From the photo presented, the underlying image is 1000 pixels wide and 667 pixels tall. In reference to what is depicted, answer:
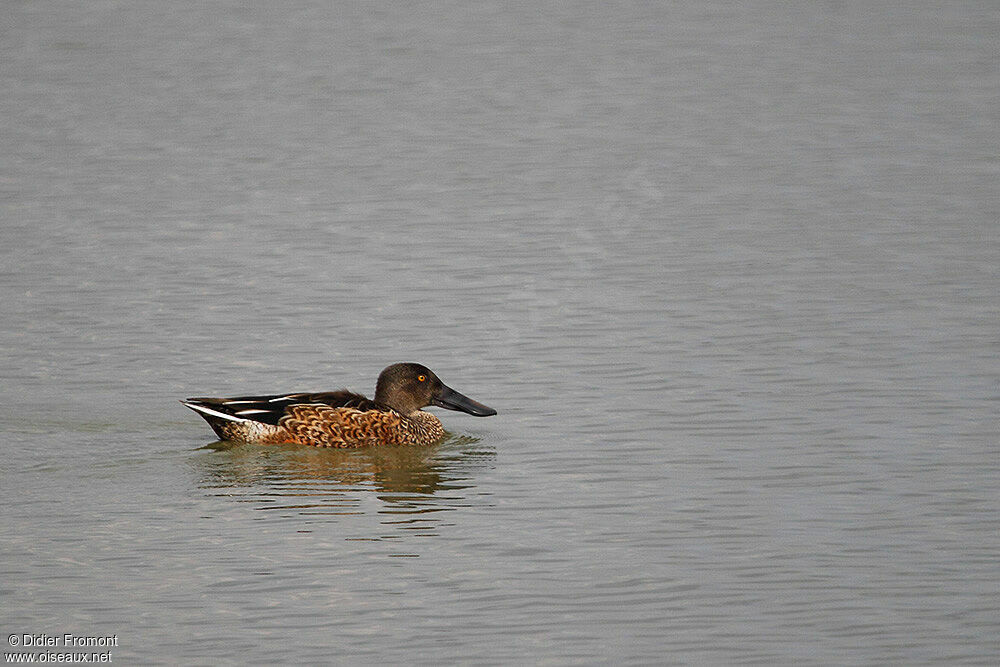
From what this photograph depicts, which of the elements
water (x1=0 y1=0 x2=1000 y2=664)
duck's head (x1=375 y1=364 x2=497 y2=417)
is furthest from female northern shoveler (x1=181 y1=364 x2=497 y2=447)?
water (x1=0 y1=0 x2=1000 y2=664)

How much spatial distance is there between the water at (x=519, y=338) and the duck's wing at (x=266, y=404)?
0.85 ft

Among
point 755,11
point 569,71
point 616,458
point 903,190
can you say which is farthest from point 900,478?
point 755,11

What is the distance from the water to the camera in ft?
30.9

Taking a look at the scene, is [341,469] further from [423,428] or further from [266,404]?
[423,428]

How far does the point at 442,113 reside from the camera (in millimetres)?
25328

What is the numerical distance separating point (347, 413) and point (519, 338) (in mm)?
2696

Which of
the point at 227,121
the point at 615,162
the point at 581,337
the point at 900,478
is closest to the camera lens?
the point at 900,478

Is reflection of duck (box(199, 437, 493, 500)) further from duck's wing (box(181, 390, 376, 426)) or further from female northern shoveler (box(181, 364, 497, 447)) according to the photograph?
duck's wing (box(181, 390, 376, 426))

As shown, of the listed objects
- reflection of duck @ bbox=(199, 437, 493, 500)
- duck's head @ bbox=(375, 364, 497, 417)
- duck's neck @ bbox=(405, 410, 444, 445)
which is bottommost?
reflection of duck @ bbox=(199, 437, 493, 500)

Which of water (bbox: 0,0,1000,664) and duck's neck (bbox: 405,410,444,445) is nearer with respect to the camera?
water (bbox: 0,0,1000,664)

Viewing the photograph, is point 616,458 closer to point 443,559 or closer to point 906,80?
point 443,559

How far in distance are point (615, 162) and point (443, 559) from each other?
41.8ft

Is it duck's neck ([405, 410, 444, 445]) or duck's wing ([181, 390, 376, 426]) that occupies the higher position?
duck's wing ([181, 390, 376, 426])

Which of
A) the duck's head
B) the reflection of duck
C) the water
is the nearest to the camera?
the water
